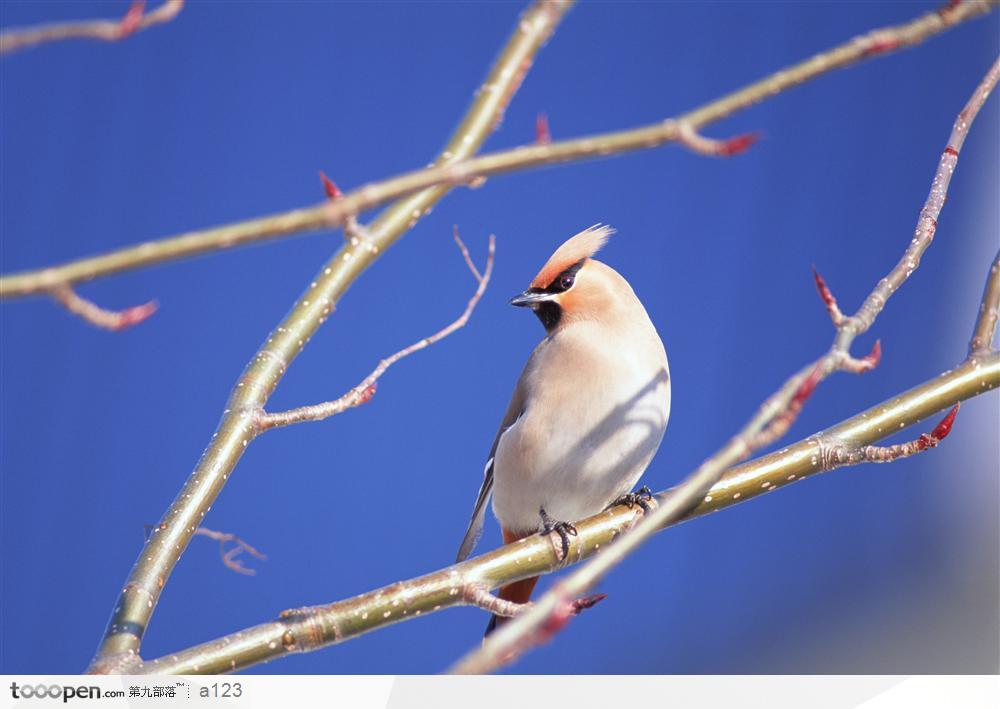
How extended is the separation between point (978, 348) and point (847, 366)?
23.6 inches

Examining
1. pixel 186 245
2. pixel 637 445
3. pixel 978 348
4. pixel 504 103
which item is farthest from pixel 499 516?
pixel 186 245

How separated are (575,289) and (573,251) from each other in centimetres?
9

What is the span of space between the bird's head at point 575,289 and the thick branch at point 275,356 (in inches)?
33.0

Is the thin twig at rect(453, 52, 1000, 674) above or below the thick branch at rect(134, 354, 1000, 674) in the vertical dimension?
below

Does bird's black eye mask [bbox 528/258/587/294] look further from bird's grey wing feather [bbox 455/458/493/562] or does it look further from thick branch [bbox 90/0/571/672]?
thick branch [bbox 90/0/571/672]

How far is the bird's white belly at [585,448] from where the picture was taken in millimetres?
2119

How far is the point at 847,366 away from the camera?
1.09 meters

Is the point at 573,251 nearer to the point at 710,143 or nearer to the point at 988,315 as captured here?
the point at 988,315

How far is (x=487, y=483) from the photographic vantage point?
2451 mm

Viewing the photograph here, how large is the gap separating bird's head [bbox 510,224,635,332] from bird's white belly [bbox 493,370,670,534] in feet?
0.81

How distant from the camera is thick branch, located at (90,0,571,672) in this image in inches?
48.7
